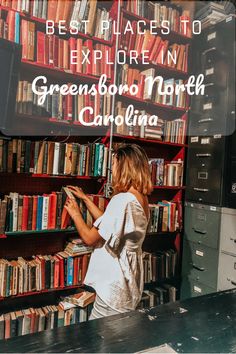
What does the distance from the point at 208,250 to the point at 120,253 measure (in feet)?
4.29

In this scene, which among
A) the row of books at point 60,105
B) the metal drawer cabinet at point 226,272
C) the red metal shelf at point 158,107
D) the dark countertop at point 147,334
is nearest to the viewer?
the dark countertop at point 147,334

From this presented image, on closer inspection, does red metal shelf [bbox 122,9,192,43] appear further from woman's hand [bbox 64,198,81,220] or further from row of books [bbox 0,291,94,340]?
row of books [bbox 0,291,94,340]

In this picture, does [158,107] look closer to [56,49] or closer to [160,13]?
[160,13]

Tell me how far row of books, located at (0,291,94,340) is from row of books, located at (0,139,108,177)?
944mm

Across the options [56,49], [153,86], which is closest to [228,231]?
[153,86]

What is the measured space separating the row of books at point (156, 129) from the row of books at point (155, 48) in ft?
1.48

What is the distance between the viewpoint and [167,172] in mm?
2758

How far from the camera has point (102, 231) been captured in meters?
1.44

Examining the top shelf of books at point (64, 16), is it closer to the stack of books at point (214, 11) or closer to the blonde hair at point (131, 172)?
the stack of books at point (214, 11)

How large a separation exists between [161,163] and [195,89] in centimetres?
79

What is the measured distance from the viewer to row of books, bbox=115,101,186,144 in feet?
8.02

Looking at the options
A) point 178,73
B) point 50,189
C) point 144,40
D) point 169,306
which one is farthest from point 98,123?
point 169,306

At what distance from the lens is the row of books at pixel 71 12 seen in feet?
6.45

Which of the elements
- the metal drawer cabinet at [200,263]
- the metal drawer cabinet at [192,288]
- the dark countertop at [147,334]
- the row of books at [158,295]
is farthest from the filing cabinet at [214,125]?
the dark countertop at [147,334]
